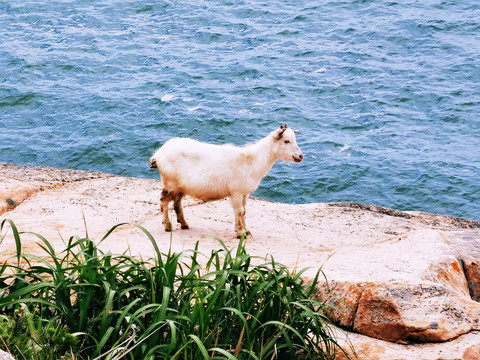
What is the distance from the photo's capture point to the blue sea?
16.8 meters

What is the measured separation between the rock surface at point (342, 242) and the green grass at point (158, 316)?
16.6 inches

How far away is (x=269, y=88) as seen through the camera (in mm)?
20375

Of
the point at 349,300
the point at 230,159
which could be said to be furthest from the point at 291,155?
the point at 349,300

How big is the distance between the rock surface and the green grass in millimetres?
422

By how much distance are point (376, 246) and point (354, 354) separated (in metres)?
3.39

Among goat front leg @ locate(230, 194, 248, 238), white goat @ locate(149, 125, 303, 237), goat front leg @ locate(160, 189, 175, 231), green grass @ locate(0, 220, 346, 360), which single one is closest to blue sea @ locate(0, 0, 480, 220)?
white goat @ locate(149, 125, 303, 237)

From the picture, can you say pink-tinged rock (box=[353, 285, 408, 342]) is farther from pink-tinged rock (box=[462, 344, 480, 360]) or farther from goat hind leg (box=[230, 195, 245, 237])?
goat hind leg (box=[230, 195, 245, 237])

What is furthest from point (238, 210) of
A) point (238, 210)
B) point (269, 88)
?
point (269, 88)

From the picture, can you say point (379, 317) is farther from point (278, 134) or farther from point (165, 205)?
point (165, 205)

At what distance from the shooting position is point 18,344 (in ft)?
15.3

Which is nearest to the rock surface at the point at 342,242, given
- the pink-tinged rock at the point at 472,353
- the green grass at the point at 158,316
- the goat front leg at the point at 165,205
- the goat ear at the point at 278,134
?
the pink-tinged rock at the point at 472,353

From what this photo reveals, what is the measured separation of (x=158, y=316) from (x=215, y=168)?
444 cm

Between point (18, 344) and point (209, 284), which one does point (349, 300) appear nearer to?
point (209, 284)

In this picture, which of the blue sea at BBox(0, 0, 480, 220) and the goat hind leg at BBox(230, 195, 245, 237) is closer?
the goat hind leg at BBox(230, 195, 245, 237)
